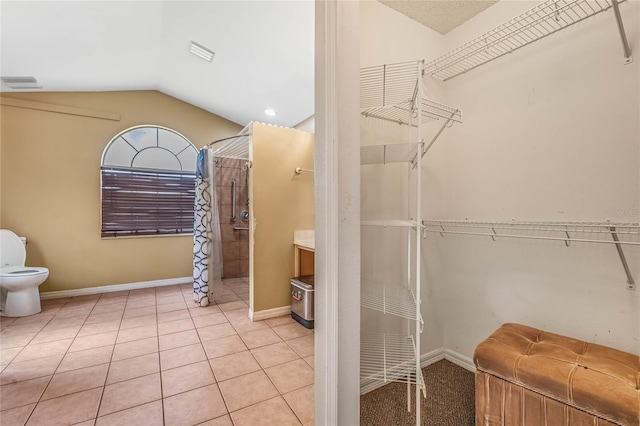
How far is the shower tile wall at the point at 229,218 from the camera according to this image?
4277mm

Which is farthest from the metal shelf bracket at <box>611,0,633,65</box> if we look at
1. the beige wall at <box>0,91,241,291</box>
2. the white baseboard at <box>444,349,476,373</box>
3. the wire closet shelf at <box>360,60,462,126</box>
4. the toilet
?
the toilet

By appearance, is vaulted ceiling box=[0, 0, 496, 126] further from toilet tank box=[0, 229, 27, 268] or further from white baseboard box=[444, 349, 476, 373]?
white baseboard box=[444, 349, 476, 373]

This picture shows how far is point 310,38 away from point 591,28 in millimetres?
1771

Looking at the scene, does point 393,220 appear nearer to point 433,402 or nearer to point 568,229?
point 568,229

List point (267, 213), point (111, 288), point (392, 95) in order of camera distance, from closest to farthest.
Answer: point (392, 95), point (267, 213), point (111, 288)

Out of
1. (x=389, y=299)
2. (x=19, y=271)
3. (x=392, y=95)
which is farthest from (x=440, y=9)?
(x=19, y=271)

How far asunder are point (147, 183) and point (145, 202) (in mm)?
273

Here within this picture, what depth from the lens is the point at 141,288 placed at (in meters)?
3.78

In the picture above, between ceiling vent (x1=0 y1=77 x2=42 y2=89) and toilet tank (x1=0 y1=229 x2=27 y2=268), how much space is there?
156cm

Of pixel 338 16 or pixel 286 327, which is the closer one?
pixel 338 16

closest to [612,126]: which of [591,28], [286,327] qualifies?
[591,28]

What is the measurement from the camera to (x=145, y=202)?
3.84 m

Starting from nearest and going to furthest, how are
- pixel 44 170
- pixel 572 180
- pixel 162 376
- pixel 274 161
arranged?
pixel 572 180 < pixel 162 376 < pixel 274 161 < pixel 44 170

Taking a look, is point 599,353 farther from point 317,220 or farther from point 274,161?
point 274,161
